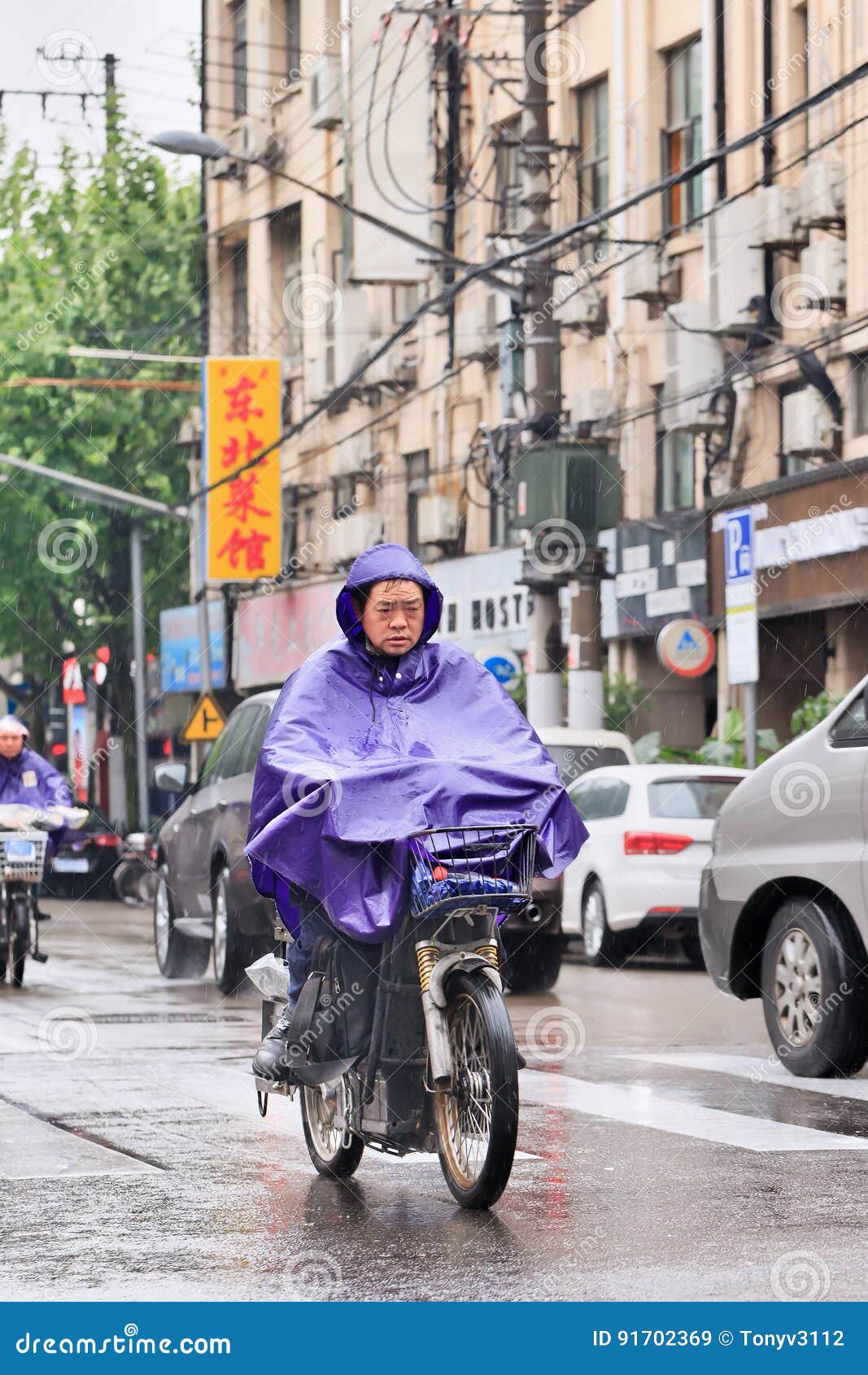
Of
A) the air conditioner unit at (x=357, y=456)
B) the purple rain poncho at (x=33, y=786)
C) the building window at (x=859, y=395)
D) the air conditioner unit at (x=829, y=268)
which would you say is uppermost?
the air conditioner unit at (x=829, y=268)

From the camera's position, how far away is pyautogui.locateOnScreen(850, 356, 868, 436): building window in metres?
23.5

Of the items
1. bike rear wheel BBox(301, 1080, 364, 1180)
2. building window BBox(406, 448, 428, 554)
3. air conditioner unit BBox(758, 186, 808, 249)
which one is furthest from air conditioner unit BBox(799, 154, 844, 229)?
bike rear wheel BBox(301, 1080, 364, 1180)

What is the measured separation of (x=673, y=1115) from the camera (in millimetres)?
8406

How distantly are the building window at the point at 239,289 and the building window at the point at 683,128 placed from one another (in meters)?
15.2

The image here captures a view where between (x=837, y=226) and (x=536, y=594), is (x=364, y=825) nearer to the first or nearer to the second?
(x=536, y=594)

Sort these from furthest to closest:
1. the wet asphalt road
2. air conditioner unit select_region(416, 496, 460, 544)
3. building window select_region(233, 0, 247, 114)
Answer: building window select_region(233, 0, 247, 114) → air conditioner unit select_region(416, 496, 460, 544) → the wet asphalt road

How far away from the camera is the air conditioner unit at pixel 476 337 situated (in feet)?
103

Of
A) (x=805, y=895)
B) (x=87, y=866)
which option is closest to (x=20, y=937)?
(x=805, y=895)

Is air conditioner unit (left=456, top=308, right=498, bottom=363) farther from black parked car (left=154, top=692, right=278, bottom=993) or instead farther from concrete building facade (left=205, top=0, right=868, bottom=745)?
black parked car (left=154, top=692, right=278, bottom=993)

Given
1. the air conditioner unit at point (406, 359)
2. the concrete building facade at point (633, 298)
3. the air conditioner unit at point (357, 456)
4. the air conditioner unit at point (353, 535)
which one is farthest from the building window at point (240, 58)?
the air conditioner unit at point (353, 535)

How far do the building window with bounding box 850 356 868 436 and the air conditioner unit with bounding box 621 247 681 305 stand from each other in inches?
158

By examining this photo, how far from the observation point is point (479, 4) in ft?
105

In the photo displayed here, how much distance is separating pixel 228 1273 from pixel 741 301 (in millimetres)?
20447

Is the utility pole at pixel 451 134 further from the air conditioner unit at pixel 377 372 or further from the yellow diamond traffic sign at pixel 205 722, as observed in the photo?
the yellow diamond traffic sign at pixel 205 722
